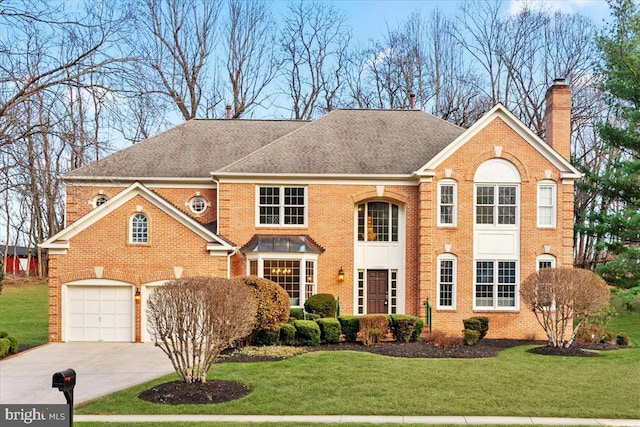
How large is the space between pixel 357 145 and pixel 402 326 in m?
8.29

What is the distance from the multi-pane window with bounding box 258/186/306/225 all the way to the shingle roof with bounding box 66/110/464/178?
2.79 feet

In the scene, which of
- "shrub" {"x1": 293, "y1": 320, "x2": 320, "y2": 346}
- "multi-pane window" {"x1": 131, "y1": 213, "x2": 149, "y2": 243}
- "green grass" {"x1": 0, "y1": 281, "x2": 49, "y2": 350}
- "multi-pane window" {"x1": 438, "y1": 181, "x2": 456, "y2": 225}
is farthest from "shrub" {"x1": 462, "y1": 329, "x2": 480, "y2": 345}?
"green grass" {"x1": 0, "y1": 281, "x2": 49, "y2": 350}

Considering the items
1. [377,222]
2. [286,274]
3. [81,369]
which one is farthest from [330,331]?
[81,369]

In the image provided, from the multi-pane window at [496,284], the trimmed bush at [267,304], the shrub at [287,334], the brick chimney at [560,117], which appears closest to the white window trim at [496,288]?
the multi-pane window at [496,284]

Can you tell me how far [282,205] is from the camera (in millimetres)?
22156

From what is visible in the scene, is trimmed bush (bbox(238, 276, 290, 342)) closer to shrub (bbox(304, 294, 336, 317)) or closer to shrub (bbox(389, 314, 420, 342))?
shrub (bbox(304, 294, 336, 317))

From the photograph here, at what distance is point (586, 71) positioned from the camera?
38.7 metres

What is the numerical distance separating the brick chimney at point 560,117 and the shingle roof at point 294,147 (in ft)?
12.3

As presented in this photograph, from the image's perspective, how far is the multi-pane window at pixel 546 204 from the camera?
2170 centimetres

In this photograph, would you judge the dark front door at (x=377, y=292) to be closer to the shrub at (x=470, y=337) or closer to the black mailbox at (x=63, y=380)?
the shrub at (x=470, y=337)

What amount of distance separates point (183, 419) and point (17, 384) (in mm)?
5533

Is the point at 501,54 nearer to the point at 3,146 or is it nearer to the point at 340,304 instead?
the point at 340,304

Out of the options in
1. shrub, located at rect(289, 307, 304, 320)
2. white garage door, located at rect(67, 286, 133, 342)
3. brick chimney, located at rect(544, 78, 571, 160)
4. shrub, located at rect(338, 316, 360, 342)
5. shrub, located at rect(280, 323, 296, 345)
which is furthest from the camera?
brick chimney, located at rect(544, 78, 571, 160)

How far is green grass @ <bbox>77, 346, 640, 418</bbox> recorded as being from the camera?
10430mm
